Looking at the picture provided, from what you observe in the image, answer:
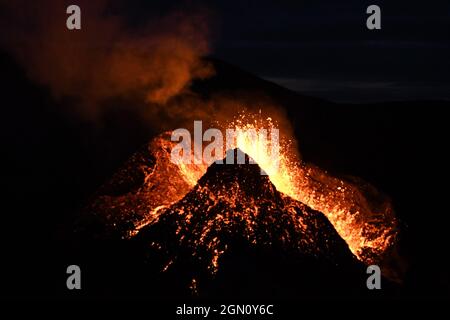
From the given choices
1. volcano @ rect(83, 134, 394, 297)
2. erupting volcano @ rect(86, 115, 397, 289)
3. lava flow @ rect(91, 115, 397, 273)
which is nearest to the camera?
volcano @ rect(83, 134, 394, 297)

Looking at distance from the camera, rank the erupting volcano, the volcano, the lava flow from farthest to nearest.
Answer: the lava flow, the erupting volcano, the volcano

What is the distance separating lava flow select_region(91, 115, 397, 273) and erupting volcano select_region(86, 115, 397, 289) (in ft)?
0.09

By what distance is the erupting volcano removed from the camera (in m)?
19.9

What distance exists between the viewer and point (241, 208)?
2038cm

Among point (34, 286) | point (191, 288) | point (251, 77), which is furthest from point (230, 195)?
point (251, 77)

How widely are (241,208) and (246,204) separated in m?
0.18

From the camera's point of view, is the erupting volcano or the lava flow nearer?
the erupting volcano

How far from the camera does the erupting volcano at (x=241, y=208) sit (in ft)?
65.3

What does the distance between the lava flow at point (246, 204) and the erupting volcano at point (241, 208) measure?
3 centimetres

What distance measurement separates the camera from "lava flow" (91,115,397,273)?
65.9 feet

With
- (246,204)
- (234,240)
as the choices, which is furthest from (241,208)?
(234,240)

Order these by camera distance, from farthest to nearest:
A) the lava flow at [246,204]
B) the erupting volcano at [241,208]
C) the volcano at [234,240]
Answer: the lava flow at [246,204], the erupting volcano at [241,208], the volcano at [234,240]

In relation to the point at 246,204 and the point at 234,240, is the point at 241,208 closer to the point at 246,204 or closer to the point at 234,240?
the point at 246,204
